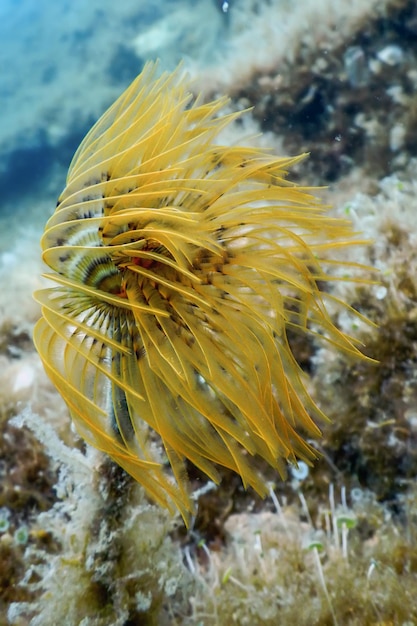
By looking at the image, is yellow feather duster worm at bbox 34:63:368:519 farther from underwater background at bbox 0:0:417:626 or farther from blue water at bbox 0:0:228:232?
blue water at bbox 0:0:228:232

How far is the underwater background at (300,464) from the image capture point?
84.8 inches

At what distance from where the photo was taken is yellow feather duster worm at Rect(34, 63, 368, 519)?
1.77 metres

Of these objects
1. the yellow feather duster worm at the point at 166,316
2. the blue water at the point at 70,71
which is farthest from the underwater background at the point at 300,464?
the blue water at the point at 70,71

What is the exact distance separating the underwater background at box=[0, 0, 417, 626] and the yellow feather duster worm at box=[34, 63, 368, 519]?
464mm

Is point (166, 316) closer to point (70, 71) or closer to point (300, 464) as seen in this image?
point (300, 464)

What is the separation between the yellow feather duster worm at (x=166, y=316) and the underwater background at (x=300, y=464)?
464 millimetres

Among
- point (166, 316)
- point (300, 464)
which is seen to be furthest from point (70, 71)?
point (166, 316)

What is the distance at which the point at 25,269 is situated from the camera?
441 centimetres

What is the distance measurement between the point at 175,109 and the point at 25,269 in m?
2.81

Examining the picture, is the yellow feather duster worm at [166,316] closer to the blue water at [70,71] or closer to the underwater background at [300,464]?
the underwater background at [300,464]

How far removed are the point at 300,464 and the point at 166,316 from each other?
1.41 metres

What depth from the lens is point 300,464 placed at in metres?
2.74

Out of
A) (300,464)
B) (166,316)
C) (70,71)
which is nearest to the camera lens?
(166,316)

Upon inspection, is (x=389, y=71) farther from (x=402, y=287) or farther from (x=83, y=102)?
(x=83, y=102)
